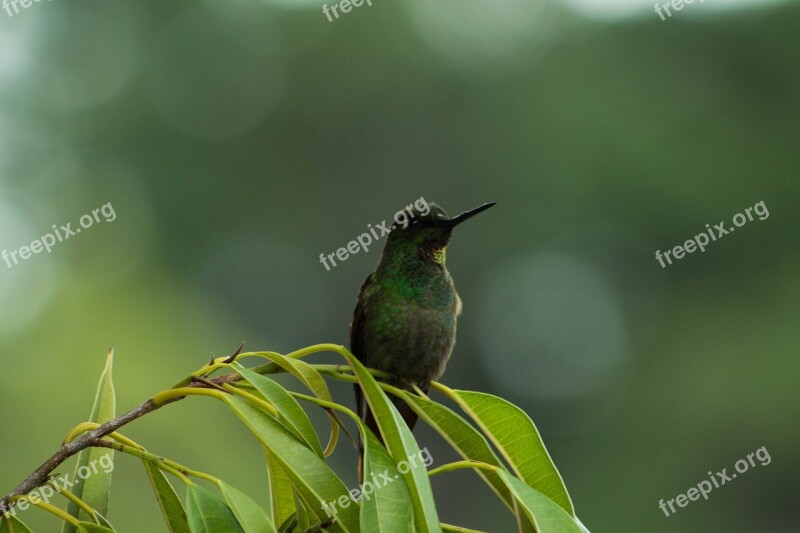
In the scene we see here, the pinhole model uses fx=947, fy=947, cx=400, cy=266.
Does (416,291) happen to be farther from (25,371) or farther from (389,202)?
(389,202)

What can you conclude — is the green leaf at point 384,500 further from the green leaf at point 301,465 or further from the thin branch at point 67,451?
the thin branch at point 67,451

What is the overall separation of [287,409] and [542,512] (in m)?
0.50

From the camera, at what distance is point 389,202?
2209cm

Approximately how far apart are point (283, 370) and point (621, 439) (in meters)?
21.3

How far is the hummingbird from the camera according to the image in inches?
120

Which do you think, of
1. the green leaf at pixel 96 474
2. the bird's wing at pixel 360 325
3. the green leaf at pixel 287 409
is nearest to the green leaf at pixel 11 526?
the green leaf at pixel 96 474

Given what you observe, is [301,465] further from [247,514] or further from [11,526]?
[11,526]

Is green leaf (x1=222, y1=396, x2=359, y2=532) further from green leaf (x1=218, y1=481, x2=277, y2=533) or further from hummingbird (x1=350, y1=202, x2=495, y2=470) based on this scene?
hummingbird (x1=350, y1=202, x2=495, y2=470)

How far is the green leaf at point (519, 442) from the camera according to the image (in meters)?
1.78

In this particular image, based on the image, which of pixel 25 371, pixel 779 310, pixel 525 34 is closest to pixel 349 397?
pixel 25 371

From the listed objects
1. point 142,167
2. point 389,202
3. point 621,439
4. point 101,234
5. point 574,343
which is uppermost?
point 142,167

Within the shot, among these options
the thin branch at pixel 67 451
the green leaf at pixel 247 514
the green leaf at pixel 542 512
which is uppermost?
the thin branch at pixel 67 451

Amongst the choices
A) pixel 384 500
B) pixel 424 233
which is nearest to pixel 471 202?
pixel 424 233

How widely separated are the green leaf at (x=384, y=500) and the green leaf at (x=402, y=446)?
2 cm
